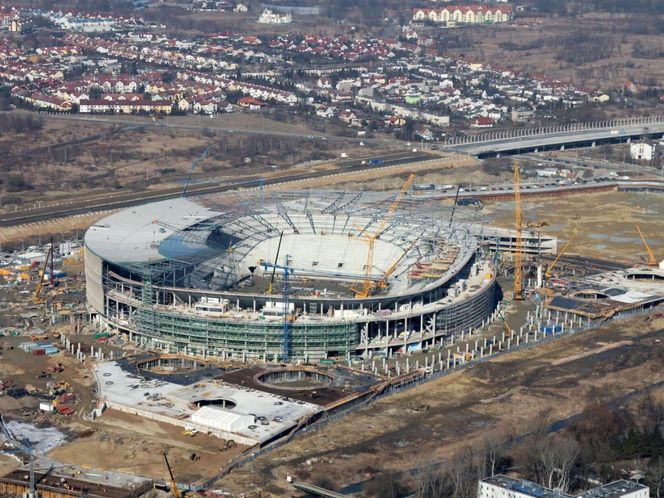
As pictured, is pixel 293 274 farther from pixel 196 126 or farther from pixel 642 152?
pixel 642 152

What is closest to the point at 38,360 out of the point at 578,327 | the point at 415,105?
the point at 578,327

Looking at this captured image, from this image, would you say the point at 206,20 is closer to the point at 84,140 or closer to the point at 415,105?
the point at 415,105

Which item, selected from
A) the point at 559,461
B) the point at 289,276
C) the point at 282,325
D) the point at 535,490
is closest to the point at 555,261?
the point at 289,276

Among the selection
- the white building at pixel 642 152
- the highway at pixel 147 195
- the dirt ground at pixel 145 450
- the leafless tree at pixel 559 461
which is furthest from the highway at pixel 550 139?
the leafless tree at pixel 559 461

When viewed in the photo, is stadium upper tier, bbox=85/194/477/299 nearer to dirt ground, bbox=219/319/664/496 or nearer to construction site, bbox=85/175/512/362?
construction site, bbox=85/175/512/362

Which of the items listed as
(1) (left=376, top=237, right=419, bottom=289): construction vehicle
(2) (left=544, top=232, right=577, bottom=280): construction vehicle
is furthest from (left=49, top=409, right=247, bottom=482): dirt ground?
(2) (left=544, top=232, right=577, bottom=280): construction vehicle
